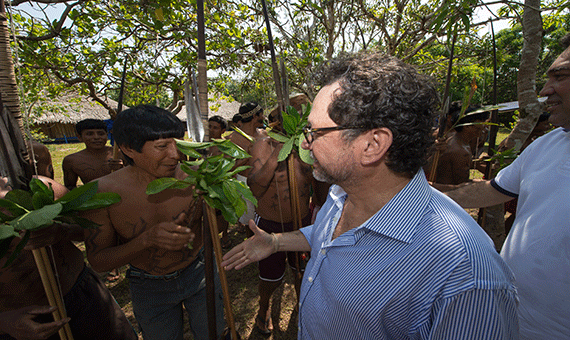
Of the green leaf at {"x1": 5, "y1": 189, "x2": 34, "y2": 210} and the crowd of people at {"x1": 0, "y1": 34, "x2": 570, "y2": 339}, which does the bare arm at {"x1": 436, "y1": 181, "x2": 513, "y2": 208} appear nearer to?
the crowd of people at {"x1": 0, "y1": 34, "x2": 570, "y2": 339}

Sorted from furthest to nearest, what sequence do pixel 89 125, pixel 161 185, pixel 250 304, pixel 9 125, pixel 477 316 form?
1. pixel 89 125
2. pixel 250 304
3. pixel 161 185
4. pixel 9 125
5. pixel 477 316

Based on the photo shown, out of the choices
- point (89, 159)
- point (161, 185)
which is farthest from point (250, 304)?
point (89, 159)

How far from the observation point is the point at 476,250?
0.91 meters

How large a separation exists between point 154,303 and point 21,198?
49.1 inches

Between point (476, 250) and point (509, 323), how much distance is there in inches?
10.4

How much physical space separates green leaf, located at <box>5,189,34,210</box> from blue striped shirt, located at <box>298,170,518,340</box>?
1491mm

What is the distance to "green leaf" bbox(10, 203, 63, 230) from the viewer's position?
114 cm

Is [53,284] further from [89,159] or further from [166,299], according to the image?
[89,159]

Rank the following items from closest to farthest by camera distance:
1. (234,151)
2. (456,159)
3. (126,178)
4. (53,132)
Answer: (234,151)
(126,178)
(456,159)
(53,132)

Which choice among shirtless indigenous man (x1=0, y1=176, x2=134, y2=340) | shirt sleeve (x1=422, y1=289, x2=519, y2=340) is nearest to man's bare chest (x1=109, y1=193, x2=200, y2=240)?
shirtless indigenous man (x1=0, y1=176, x2=134, y2=340)

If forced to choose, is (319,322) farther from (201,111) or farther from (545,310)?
(201,111)

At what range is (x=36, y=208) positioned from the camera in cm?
130

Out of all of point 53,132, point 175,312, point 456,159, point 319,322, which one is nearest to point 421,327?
point 319,322

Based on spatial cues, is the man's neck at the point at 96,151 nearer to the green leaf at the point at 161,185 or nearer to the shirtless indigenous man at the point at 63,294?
the shirtless indigenous man at the point at 63,294
